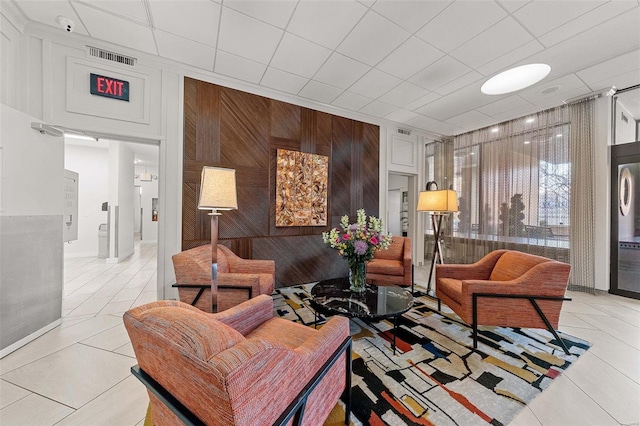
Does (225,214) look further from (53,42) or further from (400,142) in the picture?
(400,142)

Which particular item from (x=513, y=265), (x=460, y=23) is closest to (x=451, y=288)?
(x=513, y=265)

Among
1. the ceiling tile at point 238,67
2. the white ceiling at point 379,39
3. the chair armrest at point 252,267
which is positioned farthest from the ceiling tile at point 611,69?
the chair armrest at point 252,267

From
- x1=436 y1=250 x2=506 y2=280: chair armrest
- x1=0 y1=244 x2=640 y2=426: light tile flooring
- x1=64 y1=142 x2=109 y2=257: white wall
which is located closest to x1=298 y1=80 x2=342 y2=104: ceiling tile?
x1=436 y1=250 x2=506 y2=280: chair armrest

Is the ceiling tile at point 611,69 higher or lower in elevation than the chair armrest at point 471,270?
higher

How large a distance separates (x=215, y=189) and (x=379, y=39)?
247 centimetres

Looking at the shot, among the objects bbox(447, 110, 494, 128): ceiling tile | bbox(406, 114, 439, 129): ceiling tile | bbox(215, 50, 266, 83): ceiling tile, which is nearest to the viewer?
bbox(215, 50, 266, 83): ceiling tile

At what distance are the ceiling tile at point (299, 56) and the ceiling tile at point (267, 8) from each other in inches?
9.6

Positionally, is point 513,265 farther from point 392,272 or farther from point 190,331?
point 190,331

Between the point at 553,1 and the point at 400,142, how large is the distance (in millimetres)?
3338

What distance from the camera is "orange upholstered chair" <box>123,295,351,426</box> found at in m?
0.74

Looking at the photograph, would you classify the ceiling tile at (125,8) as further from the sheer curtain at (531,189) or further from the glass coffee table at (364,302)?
the sheer curtain at (531,189)

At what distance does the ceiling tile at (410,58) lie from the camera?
111 inches

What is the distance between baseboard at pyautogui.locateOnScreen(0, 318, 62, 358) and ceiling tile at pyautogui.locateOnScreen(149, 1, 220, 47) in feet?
11.1

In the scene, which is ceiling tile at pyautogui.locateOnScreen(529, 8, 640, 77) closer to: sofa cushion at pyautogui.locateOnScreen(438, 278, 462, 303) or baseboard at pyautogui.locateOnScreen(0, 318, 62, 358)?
sofa cushion at pyautogui.locateOnScreen(438, 278, 462, 303)
